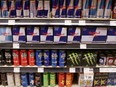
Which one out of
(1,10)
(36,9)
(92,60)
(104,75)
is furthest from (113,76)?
(1,10)

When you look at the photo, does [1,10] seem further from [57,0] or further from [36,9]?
[57,0]

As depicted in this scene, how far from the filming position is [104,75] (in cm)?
276

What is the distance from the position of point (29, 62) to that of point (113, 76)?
1107mm

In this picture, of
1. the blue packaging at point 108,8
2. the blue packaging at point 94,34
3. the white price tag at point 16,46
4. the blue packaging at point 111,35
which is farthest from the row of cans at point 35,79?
the blue packaging at point 108,8

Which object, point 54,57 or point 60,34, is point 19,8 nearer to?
point 60,34

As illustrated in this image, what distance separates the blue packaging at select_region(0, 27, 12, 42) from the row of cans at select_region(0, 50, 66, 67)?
157 mm

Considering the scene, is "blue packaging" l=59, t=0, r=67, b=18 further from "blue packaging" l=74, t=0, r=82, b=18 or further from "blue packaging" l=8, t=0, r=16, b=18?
"blue packaging" l=8, t=0, r=16, b=18

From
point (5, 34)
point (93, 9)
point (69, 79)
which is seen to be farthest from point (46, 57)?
point (93, 9)

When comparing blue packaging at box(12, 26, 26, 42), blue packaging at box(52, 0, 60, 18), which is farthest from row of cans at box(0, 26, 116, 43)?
blue packaging at box(52, 0, 60, 18)

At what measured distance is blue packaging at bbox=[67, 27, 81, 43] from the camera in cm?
251

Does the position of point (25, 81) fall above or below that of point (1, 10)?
below

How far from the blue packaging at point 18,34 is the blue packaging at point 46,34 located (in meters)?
0.22

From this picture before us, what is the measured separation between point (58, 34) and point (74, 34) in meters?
→ 0.19

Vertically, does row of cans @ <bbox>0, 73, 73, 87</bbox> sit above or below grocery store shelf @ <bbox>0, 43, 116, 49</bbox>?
below
